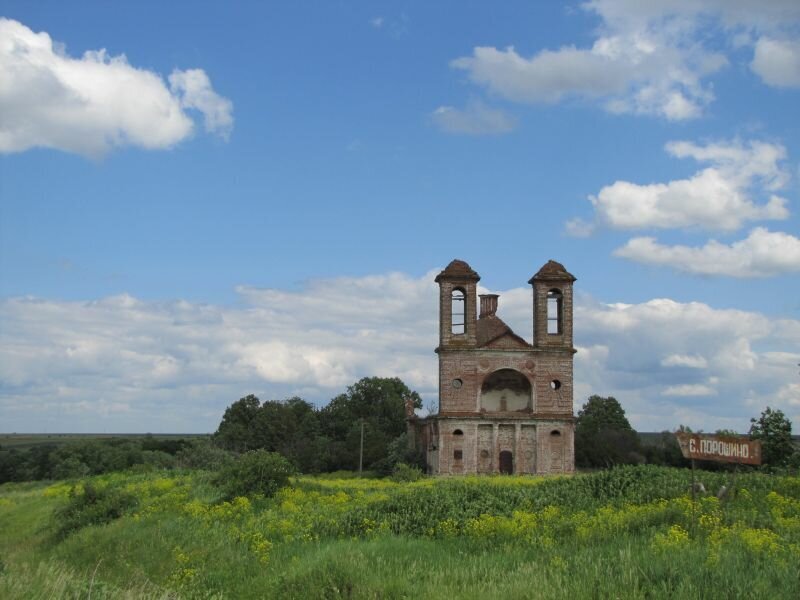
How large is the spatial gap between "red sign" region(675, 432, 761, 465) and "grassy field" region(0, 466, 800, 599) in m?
1.05

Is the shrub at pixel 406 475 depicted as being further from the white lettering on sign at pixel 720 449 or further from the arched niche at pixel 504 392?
the white lettering on sign at pixel 720 449

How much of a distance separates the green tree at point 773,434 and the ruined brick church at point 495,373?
10197 millimetres

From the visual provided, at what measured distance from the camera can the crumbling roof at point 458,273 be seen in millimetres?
47969

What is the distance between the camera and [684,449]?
46.5 ft

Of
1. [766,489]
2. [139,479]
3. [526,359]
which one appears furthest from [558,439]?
[766,489]

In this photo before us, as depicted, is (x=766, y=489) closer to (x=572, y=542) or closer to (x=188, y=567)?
(x=572, y=542)

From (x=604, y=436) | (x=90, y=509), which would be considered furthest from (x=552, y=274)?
(x=90, y=509)

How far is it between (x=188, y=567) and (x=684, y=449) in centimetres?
883

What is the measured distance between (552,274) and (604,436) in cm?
2685

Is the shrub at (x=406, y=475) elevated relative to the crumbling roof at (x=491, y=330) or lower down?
lower down

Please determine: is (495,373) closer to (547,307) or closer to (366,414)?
(547,307)

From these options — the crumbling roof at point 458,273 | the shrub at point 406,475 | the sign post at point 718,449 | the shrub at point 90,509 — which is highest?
the crumbling roof at point 458,273

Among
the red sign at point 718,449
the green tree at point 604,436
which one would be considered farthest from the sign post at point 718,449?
the green tree at point 604,436

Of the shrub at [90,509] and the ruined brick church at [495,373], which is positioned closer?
the shrub at [90,509]
